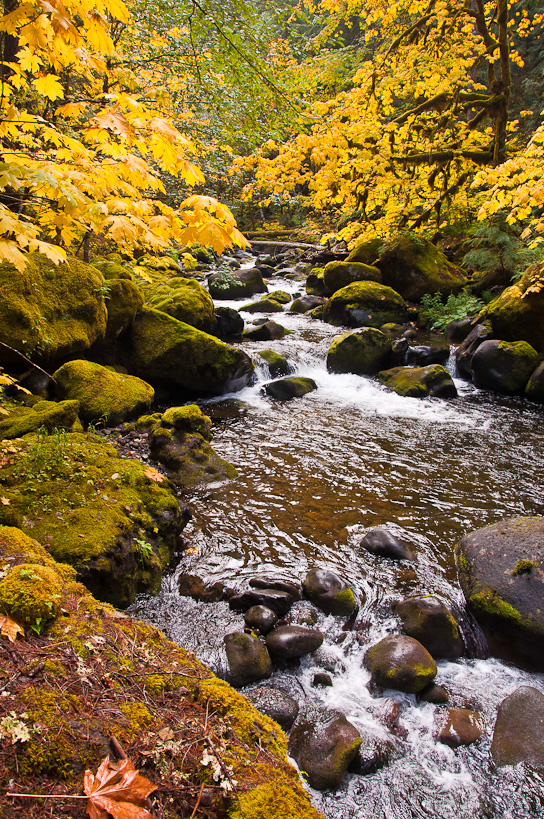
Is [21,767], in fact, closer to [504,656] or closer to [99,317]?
[504,656]

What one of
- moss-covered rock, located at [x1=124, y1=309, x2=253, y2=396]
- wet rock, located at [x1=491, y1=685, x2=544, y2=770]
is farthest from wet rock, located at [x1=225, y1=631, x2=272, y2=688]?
moss-covered rock, located at [x1=124, y1=309, x2=253, y2=396]

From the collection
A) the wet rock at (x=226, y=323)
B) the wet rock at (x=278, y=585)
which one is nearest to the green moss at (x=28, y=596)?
the wet rock at (x=278, y=585)

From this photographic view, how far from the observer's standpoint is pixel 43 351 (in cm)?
630

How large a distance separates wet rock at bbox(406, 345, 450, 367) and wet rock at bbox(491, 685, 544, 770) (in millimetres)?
9046

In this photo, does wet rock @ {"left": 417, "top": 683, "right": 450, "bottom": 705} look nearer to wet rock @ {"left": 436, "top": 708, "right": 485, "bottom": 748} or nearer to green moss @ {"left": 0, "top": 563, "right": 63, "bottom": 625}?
wet rock @ {"left": 436, "top": 708, "right": 485, "bottom": 748}

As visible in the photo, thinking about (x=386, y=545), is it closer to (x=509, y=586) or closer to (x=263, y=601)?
(x=509, y=586)

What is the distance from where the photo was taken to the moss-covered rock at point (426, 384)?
31.9ft

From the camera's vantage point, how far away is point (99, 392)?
6.77m

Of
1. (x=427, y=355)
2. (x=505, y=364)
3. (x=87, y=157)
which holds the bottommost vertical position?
(x=427, y=355)

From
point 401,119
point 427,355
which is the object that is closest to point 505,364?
point 427,355

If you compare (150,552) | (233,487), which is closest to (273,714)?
(150,552)

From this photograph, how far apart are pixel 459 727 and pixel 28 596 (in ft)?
10.3

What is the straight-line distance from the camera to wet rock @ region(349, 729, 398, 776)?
2744 millimetres

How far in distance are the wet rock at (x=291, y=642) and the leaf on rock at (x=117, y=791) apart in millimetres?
2322
